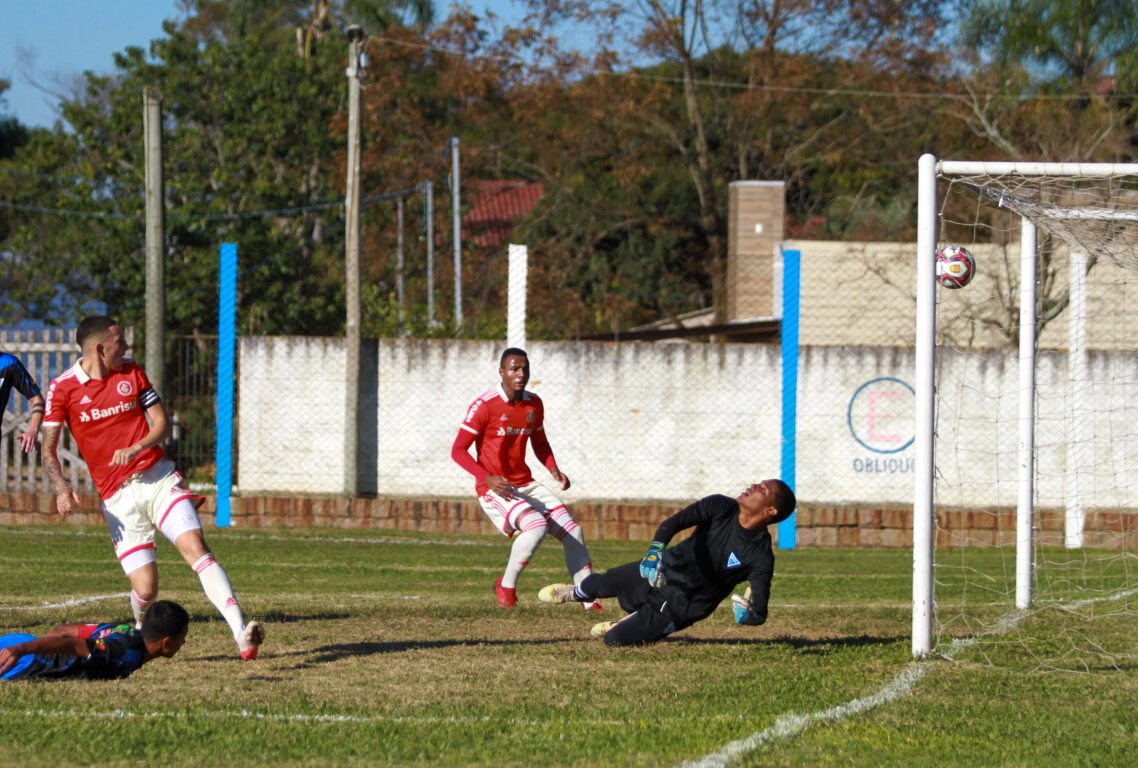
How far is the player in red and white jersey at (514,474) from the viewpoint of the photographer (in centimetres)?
902

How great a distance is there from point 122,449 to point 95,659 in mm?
1187

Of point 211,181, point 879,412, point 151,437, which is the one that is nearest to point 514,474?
point 151,437

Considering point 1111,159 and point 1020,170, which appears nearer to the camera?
point 1020,170

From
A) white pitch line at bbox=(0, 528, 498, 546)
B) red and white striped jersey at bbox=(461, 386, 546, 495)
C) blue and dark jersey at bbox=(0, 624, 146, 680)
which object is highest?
red and white striped jersey at bbox=(461, 386, 546, 495)

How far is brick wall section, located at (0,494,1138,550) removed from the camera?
53.3ft

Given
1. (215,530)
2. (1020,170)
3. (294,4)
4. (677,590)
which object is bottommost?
(215,530)

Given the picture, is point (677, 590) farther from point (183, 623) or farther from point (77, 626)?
point (77, 626)

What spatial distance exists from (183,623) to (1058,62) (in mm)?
30635

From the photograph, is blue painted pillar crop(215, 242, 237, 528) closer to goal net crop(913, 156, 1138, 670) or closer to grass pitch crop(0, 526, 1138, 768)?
grass pitch crop(0, 526, 1138, 768)

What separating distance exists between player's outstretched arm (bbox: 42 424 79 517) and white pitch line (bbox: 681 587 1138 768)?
386 centimetres

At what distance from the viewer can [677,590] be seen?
7.34 metres

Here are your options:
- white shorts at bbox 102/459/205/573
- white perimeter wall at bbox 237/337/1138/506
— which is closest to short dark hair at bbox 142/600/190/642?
white shorts at bbox 102/459/205/573

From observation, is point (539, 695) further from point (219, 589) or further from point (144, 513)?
point (144, 513)

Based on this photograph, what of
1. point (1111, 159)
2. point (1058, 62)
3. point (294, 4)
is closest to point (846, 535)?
point (1111, 159)
